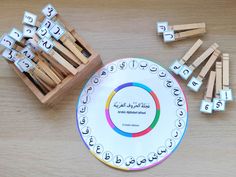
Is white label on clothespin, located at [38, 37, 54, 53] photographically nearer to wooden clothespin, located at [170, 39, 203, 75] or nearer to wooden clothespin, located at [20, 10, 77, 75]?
wooden clothespin, located at [20, 10, 77, 75]

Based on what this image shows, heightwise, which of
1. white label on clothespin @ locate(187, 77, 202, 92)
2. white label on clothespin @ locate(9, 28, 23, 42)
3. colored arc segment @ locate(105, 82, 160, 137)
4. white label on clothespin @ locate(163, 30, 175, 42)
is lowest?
colored arc segment @ locate(105, 82, 160, 137)

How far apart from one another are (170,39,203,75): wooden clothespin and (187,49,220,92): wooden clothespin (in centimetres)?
3

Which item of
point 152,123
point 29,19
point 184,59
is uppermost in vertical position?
point 29,19

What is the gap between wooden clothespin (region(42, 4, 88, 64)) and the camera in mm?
671

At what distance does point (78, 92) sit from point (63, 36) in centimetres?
12

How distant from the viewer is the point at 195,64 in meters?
0.71

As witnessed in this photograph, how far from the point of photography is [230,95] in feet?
2.23

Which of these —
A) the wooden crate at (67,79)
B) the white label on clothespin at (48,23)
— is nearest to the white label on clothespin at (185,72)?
the wooden crate at (67,79)

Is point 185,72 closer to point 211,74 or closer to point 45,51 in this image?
point 211,74

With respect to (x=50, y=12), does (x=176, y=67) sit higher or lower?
lower

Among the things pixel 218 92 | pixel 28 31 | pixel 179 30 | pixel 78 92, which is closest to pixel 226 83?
pixel 218 92

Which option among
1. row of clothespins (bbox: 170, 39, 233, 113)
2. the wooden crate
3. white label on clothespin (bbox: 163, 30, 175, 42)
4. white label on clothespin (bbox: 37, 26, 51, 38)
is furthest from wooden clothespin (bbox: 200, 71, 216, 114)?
white label on clothespin (bbox: 37, 26, 51, 38)

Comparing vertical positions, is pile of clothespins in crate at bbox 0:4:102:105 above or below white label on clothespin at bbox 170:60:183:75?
above

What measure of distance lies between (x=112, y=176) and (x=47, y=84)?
21 cm
